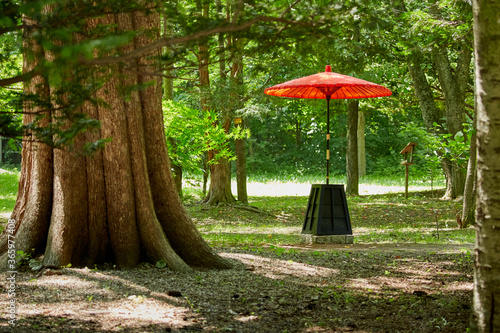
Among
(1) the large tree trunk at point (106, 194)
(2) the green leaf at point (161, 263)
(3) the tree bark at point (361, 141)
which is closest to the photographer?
(1) the large tree trunk at point (106, 194)

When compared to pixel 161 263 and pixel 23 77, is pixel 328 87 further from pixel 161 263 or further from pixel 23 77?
pixel 23 77

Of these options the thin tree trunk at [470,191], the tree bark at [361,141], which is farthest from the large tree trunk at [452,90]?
the tree bark at [361,141]

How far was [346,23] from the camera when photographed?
354 centimetres

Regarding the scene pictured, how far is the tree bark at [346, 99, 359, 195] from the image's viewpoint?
1839 centimetres

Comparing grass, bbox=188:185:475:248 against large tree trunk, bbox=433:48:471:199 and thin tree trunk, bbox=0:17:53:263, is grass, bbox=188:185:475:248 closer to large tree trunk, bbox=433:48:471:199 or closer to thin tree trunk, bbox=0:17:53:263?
large tree trunk, bbox=433:48:471:199

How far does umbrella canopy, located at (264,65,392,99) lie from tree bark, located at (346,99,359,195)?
9098 millimetres

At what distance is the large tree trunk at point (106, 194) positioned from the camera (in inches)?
200

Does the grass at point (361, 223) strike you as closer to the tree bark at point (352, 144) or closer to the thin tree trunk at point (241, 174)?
the thin tree trunk at point (241, 174)

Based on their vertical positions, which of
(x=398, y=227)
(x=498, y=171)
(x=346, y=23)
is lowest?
(x=398, y=227)

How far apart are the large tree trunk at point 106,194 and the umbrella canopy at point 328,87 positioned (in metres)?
3.39

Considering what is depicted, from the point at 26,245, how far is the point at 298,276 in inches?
105

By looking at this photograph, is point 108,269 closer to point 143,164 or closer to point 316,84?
point 143,164

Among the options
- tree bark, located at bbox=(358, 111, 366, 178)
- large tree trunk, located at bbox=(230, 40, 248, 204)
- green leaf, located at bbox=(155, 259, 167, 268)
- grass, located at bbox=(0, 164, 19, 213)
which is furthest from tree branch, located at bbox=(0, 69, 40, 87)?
tree bark, located at bbox=(358, 111, 366, 178)

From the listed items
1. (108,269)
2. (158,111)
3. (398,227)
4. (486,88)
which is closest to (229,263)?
(108,269)
